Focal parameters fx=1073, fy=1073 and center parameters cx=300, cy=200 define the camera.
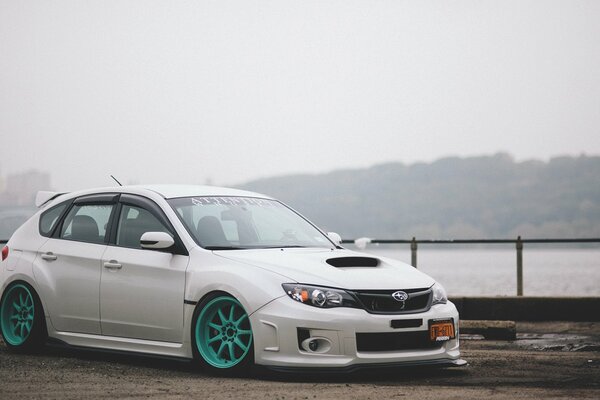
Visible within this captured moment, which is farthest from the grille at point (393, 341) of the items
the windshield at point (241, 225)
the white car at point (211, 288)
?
the windshield at point (241, 225)

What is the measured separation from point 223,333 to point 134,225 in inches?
66.2

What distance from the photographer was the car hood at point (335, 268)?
8.25m

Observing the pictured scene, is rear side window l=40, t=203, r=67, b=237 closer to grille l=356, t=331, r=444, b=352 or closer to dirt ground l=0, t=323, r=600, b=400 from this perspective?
dirt ground l=0, t=323, r=600, b=400

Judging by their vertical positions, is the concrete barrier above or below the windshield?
below

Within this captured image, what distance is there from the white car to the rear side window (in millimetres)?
18

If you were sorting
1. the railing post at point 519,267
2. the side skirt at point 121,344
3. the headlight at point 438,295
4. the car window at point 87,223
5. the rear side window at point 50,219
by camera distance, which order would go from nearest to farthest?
the headlight at point 438,295 → the side skirt at point 121,344 → the car window at point 87,223 → the rear side window at point 50,219 → the railing post at point 519,267

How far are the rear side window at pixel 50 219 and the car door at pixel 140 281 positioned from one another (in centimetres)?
102

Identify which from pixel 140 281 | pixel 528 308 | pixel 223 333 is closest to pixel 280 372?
pixel 223 333

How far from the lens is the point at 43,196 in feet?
36.7

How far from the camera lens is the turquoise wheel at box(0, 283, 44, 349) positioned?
1023cm

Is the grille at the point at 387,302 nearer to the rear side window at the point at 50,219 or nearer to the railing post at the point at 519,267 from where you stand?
the rear side window at the point at 50,219

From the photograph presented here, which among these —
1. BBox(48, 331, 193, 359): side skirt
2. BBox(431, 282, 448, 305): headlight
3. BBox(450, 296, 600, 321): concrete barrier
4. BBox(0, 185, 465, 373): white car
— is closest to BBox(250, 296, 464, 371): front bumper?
BBox(0, 185, 465, 373): white car

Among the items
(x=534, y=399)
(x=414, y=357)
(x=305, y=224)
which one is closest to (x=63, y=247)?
(x=305, y=224)

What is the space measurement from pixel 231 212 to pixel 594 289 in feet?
148
